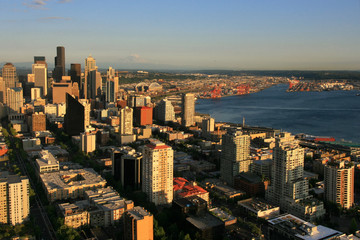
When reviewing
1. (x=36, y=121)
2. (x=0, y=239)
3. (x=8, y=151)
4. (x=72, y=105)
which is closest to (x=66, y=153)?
(x=8, y=151)

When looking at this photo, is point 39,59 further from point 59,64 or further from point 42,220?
point 42,220

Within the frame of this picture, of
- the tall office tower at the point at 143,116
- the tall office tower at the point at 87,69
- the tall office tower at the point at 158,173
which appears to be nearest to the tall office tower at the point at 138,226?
the tall office tower at the point at 158,173

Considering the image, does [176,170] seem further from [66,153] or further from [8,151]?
[8,151]

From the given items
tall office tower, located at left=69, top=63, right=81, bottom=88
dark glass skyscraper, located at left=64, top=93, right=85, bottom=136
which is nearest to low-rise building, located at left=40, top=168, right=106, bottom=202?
dark glass skyscraper, located at left=64, top=93, right=85, bottom=136

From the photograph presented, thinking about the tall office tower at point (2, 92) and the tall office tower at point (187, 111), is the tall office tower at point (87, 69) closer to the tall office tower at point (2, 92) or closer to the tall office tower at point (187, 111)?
the tall office tower at point (2, 92)

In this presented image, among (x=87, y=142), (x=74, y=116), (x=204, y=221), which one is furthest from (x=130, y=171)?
(x=74, y=116)

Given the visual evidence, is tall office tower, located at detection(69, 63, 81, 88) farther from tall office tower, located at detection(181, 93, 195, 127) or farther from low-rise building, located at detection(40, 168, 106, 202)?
low-rise building, located at detection(40, 168, 106, 202)
